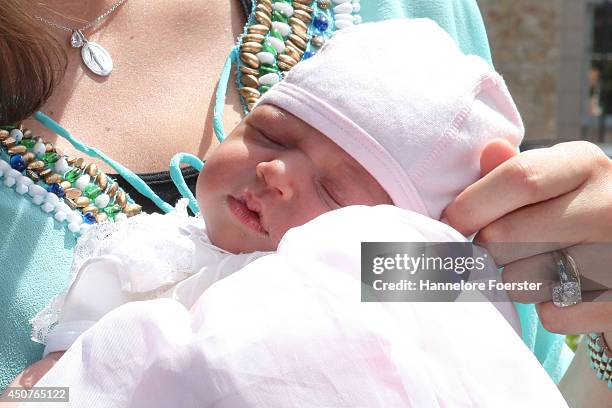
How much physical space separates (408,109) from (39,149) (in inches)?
22.7

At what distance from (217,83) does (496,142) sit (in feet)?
1.98

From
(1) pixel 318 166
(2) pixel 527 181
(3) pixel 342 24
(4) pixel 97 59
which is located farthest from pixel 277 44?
(2) pixel 527 181

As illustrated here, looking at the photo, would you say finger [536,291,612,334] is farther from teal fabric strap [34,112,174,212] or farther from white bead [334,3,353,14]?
white bead [334,3,353,14]

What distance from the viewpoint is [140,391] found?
92 cm

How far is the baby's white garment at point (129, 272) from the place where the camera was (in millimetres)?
1175

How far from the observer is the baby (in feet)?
3.91

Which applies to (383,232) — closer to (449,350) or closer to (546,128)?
(449,350)

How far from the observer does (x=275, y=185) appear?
1210mm

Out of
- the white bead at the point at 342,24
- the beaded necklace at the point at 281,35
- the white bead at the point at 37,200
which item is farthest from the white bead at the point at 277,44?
the white bead at the point at 37,200

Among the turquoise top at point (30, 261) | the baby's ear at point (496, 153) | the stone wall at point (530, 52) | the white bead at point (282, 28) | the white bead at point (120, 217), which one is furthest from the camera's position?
the stone wall at point (530, 52)

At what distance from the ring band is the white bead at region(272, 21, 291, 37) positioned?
74 centimetres

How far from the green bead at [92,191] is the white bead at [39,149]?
0.09 meters

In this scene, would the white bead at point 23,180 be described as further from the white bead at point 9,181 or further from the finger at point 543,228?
the finger at point 543,228

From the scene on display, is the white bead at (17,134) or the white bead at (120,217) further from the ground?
the white bead at (17,134)
